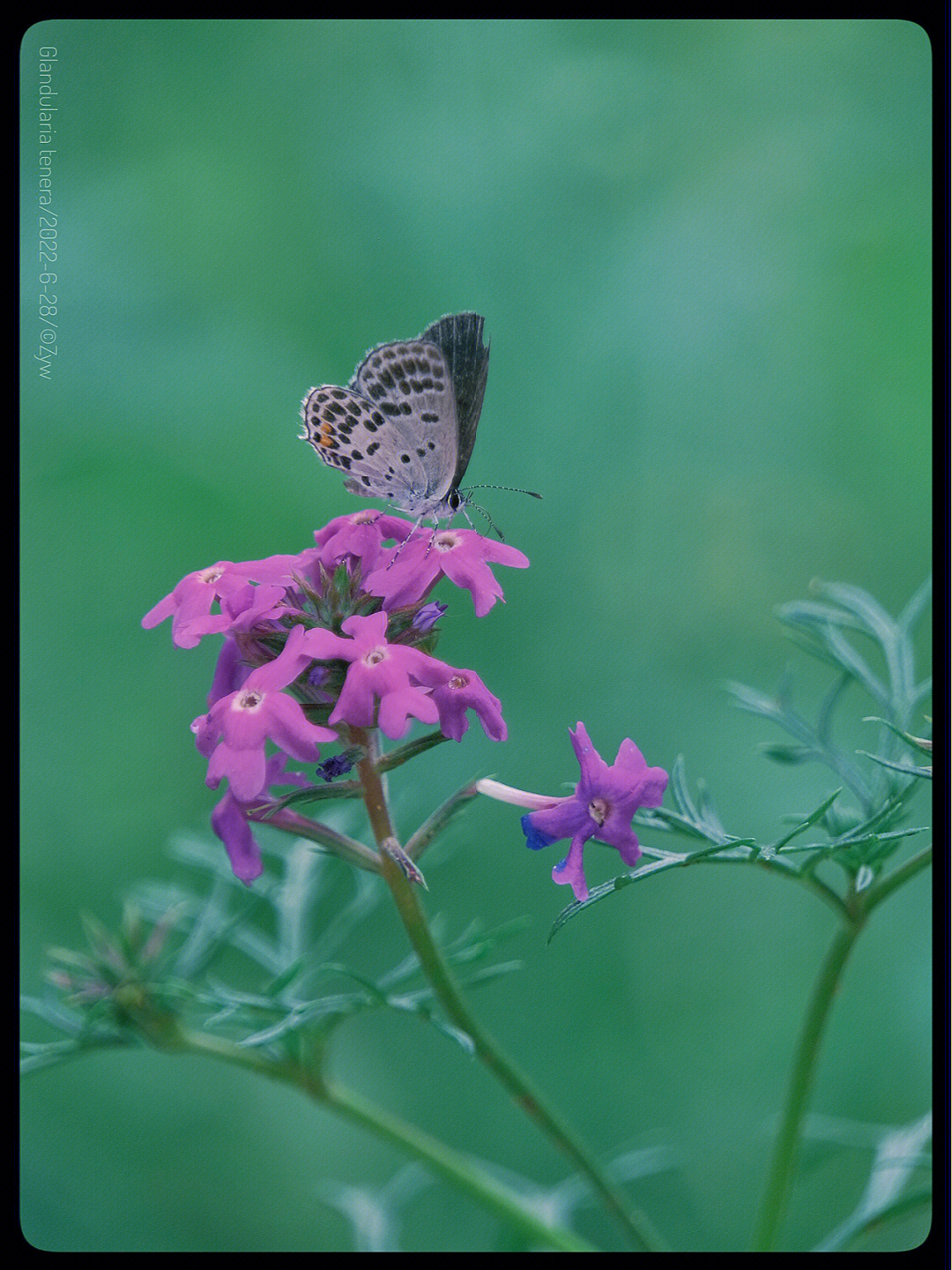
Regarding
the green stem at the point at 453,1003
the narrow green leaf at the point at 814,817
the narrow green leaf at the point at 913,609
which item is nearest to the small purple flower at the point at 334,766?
the green stem at the point at 453,1003

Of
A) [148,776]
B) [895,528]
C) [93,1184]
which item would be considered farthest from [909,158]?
[93,1184]

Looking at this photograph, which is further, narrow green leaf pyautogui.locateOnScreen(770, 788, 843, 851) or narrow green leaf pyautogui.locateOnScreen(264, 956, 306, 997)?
narrow green leaf pyautogui.locateOnScreen(264, 956, 306, 997)

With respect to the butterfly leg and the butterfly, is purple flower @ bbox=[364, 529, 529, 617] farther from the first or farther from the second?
the butterfly

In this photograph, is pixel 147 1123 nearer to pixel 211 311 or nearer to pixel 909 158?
pixel 211 311

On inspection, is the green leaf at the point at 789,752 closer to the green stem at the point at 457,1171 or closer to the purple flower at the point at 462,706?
the purple flower at the point at 462,706

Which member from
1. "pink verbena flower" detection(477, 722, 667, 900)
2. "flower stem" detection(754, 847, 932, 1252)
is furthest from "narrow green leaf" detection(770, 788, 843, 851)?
"flower stem" detection(754, 847, 932, 1252)
